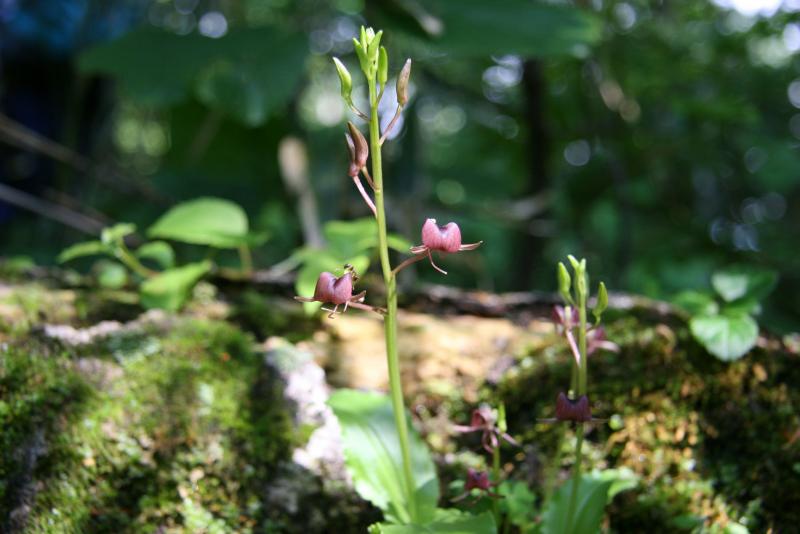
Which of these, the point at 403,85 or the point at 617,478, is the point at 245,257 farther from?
the point at 617,478

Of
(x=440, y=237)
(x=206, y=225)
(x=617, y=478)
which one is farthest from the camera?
(x=206, y=225)

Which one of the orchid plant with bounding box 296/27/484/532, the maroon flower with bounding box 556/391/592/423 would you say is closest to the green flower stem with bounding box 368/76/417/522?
the orchid plant with bounding box 296/27/484/532

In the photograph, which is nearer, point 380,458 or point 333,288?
point 333,288

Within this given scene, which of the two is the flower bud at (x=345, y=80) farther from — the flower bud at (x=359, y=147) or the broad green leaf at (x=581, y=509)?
the broad green leaf at (x=581, y=509)

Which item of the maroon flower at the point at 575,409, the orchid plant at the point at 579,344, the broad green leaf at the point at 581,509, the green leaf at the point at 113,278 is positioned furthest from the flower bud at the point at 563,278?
the green leaf at the point at 113,278

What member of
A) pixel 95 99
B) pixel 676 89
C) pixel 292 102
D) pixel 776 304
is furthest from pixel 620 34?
pixel 95 99

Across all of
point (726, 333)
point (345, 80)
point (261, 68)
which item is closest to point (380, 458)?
point (345, 80)
